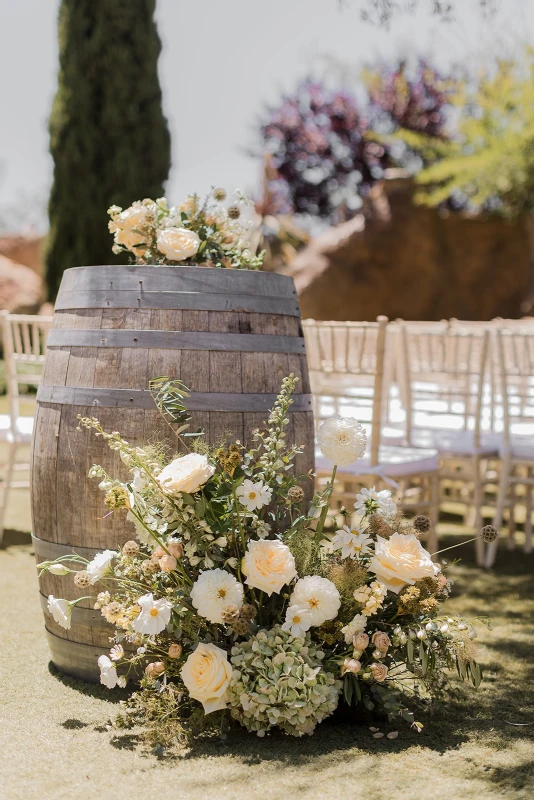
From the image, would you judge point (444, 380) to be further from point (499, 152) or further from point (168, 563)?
point (499, 152)

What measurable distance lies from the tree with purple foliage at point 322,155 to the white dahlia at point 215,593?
1571cm

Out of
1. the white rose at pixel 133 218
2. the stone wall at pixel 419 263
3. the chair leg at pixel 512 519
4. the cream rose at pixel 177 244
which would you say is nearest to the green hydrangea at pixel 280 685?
the cream rose at pixel 177 244

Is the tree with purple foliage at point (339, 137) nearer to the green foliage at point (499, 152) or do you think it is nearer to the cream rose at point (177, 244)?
the green foliage at point (499, 152)

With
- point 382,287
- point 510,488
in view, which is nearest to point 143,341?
point 510,488

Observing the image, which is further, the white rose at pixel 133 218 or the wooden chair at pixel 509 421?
the wooden chair at pixel 509 421

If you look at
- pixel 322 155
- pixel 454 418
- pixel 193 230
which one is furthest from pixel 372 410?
pixel 322 155

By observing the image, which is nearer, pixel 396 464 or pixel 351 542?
pixel 351 542

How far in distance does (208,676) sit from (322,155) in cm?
1639

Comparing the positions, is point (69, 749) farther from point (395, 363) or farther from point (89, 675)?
point (395, 363)

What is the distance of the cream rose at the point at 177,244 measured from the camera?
8.71 ft

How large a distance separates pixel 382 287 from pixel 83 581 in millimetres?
9611

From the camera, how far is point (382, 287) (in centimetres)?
1148

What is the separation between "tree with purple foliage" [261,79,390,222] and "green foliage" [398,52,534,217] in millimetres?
5345

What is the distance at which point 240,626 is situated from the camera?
2168mm
